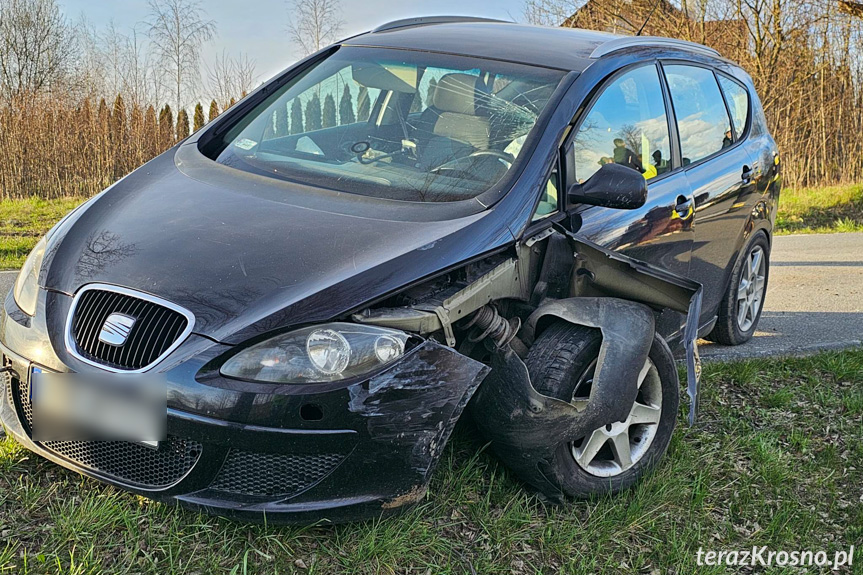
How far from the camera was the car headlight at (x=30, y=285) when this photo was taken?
2.90m

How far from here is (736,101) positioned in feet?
17.7

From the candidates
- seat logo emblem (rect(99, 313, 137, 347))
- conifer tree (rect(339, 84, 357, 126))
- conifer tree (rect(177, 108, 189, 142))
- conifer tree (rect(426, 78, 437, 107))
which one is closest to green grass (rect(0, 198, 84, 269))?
conifer tree (rect(177, 108, 189, 142))

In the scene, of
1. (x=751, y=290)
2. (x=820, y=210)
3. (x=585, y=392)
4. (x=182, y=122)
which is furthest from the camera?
(x=182, y=122)

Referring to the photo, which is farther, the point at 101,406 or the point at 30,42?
the point at 30,42

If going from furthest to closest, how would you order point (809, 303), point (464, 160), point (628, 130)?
point (809, 303) < point (628, 130) < point (464, 160)

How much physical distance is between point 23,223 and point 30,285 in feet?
26.7

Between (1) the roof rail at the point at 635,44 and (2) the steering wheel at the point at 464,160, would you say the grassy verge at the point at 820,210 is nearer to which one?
(1) the roof rail at the point at 635,44

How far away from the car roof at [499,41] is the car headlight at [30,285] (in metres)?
1.99

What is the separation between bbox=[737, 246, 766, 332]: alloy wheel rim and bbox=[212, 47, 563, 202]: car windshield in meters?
2.40

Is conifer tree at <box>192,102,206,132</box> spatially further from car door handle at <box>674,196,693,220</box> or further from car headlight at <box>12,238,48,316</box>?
car headlight at <box>12,238,48,316</box>

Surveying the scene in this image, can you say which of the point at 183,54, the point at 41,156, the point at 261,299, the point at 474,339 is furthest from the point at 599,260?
the point at 183,54

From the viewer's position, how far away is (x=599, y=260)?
3.40 m

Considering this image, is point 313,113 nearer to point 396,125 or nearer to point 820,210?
point 396,125

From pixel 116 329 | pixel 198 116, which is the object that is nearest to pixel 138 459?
pixel 116 329
